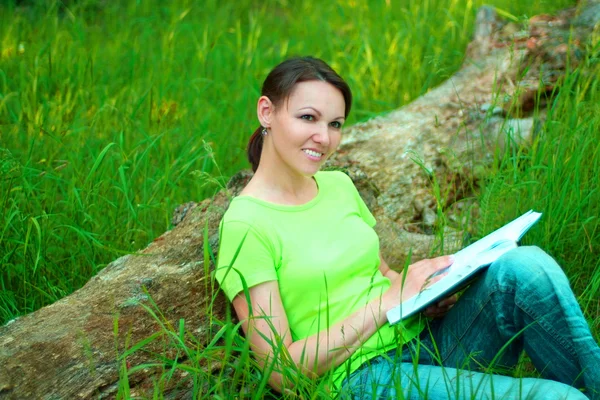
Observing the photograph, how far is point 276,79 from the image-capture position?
8.55 feet

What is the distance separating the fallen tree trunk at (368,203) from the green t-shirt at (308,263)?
0.10m

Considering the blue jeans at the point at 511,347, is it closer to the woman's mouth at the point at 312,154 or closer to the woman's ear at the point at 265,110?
the woman's mouth at the point at 312,154

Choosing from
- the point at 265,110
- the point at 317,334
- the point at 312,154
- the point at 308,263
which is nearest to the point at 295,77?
the point at 265,110

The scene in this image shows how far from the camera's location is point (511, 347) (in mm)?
2451

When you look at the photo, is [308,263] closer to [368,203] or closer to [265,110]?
[265,110]

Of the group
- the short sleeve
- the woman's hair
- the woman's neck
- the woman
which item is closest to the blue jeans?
the woman

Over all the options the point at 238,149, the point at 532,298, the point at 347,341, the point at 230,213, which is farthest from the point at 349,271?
the point at 238,149

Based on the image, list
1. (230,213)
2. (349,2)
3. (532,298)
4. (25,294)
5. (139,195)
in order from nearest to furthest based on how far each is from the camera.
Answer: (532,298)
(230,213)
(25,294)
(139,195)
(349,2)

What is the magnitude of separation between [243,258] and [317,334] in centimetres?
32

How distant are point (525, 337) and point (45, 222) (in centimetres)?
188

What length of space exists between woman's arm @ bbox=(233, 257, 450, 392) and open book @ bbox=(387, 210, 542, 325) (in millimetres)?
38

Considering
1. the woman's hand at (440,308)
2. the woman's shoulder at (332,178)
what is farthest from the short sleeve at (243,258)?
the woman's hand at (440,308)

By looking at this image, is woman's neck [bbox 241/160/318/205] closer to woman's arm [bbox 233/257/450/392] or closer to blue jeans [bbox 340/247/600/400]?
woman's arm [bbox 233/257/450/392]

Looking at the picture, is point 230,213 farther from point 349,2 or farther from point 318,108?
point 349,2
